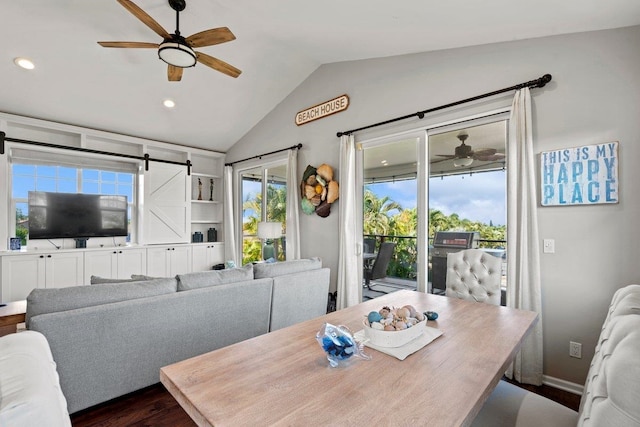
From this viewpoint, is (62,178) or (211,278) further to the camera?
(62,178)

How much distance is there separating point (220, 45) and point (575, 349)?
4.79 m

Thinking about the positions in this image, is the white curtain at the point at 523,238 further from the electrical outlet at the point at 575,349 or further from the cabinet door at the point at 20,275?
the cabinet door at the point at 20,275

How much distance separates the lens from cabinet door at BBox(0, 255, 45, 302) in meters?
4.08

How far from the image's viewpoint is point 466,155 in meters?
3.20

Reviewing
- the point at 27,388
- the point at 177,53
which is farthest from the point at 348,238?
the point at 27,388

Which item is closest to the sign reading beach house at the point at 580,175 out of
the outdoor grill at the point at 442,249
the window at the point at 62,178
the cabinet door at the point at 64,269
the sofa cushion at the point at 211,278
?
the outdoor grill at the point at 442,249

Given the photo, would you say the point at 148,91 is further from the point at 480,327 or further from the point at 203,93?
the point at 480,327

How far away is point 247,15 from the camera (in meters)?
3.25

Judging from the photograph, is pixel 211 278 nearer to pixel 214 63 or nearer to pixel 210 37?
pixel 210 37

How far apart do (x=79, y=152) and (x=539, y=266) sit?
20.9 feet

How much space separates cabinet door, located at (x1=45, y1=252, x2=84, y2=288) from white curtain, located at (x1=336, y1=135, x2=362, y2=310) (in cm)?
396

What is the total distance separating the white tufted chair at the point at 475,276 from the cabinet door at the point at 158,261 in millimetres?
4909

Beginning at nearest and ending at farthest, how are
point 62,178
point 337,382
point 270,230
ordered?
point 337,382
point 270,230
point 62,178

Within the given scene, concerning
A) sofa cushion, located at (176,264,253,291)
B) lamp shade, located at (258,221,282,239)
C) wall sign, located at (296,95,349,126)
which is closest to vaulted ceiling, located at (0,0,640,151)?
wall sign, located at (296,95,349,126)
